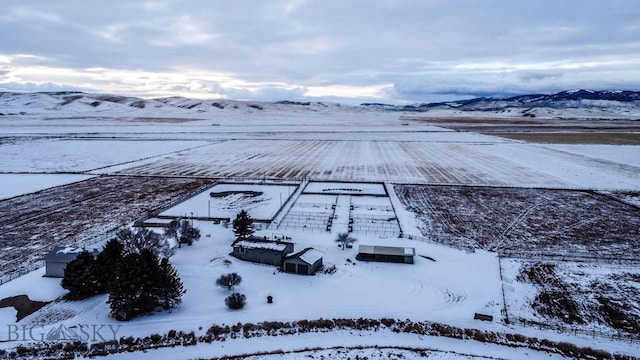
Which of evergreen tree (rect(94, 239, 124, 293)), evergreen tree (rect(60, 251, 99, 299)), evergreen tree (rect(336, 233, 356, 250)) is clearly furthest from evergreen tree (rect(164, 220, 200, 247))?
evergreen tree (rect(336, 233, 356, 250))

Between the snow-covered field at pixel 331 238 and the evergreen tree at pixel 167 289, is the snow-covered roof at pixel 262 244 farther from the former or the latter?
the evergreen tree at pixel 167 289

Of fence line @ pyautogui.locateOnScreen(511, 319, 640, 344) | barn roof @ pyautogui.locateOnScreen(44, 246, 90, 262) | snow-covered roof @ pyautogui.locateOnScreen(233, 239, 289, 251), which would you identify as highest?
snow-covered roof @ pyautogui.locateOnScreen(233, 239, 289, 251)

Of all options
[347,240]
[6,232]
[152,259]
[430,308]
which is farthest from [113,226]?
[430,308]

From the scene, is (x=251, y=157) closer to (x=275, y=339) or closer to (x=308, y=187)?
(x=308, y=187)

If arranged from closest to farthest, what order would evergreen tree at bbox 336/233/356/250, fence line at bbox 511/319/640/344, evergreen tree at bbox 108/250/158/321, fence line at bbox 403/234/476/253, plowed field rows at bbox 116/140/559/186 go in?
fence line at bbox 511/319/640/344
evergreen tree at bbox 108/250/158/321
fence line at bbox 403/234/476/253
evergreen tree at bbox 336/233/356/250
plowed field rows at bbox 116/140/559/186

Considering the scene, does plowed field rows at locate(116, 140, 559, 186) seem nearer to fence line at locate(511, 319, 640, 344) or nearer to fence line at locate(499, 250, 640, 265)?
fence line at locate(499, 250, 640, 265)

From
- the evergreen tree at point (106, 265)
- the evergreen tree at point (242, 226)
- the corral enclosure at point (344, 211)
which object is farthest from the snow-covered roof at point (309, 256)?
the evergreen tree at point (106, 265)

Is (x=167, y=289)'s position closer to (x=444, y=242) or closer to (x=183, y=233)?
(x=183, y=233)

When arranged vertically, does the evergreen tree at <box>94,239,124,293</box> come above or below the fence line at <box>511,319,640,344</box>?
above
